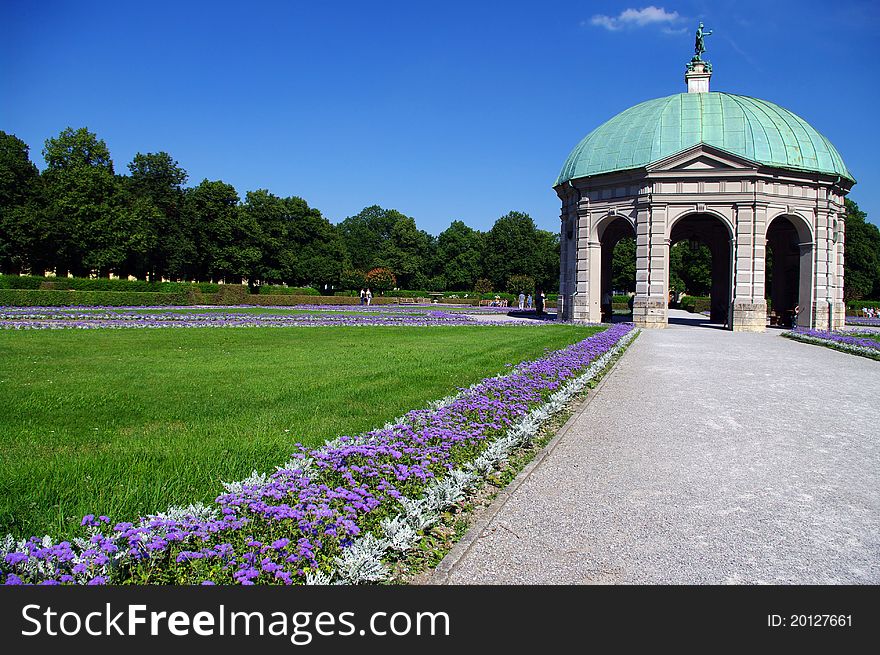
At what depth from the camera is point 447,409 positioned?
27.3 ft

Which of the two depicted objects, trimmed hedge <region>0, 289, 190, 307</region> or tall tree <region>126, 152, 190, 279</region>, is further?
tall tree <region>126, 152, 190, 279</region>

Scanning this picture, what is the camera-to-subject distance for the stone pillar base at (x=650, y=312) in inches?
1303

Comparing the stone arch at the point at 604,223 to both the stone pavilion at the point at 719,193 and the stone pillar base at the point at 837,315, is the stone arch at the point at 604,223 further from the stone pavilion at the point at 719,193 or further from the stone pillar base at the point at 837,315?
the stone pillar base at the point at 837,315

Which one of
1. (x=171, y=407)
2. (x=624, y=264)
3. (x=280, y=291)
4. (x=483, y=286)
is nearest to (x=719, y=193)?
(x=171, y=407)

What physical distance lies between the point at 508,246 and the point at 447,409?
96446 millimetres

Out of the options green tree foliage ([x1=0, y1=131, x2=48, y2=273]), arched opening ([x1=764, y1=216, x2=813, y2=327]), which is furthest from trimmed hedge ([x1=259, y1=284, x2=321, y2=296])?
arched opening ([x1=764, y1=216, x2=813, y2=327])

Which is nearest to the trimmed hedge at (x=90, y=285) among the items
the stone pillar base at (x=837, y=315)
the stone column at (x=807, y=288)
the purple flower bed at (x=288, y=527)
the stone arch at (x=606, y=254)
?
the stone arch at (x=606, y=254)

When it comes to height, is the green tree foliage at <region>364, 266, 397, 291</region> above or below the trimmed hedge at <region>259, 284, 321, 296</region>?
above

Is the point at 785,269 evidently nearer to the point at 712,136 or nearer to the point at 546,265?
the point at 712,136

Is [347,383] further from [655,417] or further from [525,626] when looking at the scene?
[525,626]

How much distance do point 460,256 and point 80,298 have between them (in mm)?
74070

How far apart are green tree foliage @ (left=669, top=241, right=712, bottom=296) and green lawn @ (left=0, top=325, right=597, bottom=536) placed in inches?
3202

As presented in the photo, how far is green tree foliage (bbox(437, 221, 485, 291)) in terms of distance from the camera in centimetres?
10850

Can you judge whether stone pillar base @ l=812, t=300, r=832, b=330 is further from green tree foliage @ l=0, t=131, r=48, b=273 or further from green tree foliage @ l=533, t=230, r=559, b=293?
green tree foliage @ l=533, t=230, r=559, b=293
